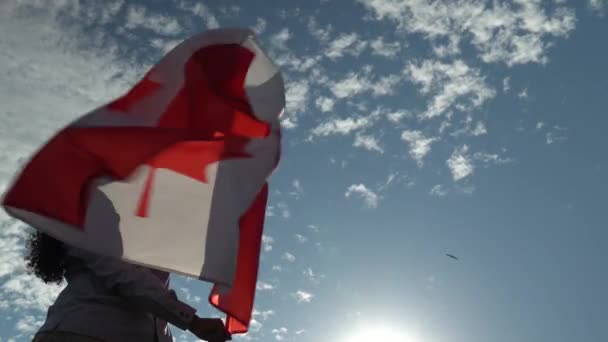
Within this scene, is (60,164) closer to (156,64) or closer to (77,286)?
(77,286)

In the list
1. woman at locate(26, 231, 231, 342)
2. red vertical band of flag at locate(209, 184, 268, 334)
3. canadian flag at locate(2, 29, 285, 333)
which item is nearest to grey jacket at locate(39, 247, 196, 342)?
woman at locate(26, 231, 231, 342)

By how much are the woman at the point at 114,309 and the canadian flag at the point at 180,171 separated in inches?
5.9

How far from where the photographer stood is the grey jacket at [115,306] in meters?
3.26

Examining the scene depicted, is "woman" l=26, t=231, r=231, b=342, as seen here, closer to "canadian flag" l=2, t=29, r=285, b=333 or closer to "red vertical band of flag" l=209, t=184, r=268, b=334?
"canadian flag" l=2, t=29, r=285, b=333

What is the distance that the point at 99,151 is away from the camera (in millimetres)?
3809

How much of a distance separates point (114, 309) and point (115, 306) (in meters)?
0.02

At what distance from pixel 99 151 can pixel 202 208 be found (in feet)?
2.48

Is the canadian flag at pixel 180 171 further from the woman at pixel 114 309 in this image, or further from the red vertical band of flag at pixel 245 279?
the woman at pixel 114 309

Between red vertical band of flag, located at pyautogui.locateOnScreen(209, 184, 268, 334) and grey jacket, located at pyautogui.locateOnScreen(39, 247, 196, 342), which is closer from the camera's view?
grey jacket, located at pyautogui.locateOnScreen(39, 247, 196, 342)

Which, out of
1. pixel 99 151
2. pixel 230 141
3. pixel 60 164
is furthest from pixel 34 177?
pixel 230 141

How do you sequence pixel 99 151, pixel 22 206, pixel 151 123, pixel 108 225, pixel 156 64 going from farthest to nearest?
1. pixel 156 64
2. pixel 151 123
3. pixel 99 151
4. pixel 108 225
5. pixel 22 206

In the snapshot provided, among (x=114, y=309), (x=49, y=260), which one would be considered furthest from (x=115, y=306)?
(x=49, y=260)

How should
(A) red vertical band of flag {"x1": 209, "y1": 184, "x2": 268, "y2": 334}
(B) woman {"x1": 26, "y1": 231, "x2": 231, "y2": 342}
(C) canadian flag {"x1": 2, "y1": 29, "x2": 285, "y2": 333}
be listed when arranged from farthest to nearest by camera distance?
(A) red vertical band of flag {"x1": 209, "y1": 184, "x2": 268, "y2": 334} < (C) canadian flag {"x1": 2, "y1": 29, "x2": 285, "y2": 333} < (B) woman {"x1": 26, "y1": 231, "x2": 231, "y2": 342}

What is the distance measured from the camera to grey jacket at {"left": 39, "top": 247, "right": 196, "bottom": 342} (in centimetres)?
326
